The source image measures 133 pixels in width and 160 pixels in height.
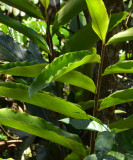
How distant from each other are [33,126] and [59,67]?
9.0 inches

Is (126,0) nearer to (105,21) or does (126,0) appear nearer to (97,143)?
(105,21)

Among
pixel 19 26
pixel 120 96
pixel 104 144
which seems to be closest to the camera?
pixel 104 144

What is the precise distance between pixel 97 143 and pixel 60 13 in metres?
0.53

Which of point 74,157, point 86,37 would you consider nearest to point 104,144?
point 74,157

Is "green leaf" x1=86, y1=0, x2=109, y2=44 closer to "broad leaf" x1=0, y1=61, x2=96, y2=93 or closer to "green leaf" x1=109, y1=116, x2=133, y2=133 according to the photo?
"broad leaf" x1=0, y1=61, x2=96, y2=93

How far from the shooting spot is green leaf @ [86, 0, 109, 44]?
0.69 meters

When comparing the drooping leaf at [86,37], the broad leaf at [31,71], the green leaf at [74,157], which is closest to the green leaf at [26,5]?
the drooping leaf at [86,37]

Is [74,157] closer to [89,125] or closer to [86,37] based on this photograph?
[89,125]

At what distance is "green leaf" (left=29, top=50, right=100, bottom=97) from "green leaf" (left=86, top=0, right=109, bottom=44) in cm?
7

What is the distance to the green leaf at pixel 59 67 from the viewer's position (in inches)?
24.4

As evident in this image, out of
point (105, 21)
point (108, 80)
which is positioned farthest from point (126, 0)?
point (105, 21)

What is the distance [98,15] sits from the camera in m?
0.71

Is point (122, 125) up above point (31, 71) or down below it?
below

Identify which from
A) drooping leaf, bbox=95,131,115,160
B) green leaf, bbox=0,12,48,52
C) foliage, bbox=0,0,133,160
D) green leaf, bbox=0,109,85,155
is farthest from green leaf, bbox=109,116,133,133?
green leaf, bbox=0,12,48,52
